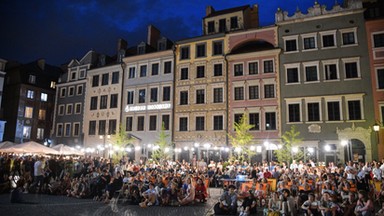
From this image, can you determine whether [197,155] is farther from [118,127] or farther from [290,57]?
[290,57]

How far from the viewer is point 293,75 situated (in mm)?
28016

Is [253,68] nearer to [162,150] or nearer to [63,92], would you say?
[162,150]

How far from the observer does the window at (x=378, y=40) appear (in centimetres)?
2531

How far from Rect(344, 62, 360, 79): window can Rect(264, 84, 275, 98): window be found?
20.6ft

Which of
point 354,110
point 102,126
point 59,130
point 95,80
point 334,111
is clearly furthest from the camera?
point 59,130

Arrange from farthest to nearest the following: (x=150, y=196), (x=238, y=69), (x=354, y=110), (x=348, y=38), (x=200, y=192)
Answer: (x=238, y=69) < (x=348, y=38) < (x=354, y=110) < (x=200, y=192) < (x=150, y=196)

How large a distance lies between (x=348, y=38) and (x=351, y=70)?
292cm

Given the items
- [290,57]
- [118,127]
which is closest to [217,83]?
[290,57]

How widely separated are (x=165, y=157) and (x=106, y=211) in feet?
59.3

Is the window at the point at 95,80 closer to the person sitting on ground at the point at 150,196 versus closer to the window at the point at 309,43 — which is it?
the window at the point at 309,43

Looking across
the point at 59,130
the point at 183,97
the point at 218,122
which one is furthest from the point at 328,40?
the point at 59,130

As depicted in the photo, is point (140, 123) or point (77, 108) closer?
point (140, 123)

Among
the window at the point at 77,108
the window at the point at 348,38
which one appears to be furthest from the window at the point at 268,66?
the window at the point at 77,108

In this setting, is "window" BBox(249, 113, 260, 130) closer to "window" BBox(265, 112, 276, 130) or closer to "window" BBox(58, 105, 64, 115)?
"window" BBox(265, 112, 276, 130)
